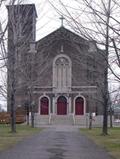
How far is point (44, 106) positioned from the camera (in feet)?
241

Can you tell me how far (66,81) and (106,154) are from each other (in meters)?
53.8

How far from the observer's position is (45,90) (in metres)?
73.2

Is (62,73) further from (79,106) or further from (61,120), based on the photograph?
(61,120)

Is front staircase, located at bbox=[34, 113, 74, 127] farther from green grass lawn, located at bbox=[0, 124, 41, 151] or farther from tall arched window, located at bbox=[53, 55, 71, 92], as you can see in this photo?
green grass lawn, located at bbox=[0, 124, 41, 151]

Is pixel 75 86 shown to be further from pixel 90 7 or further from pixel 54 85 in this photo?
pixel 90 7

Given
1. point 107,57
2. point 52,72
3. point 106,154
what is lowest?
point 106,154

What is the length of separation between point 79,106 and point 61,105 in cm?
288

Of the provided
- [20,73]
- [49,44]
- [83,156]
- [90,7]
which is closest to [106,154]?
[83,156]

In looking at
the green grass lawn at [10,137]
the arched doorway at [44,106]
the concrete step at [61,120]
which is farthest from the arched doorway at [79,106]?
the green grass lawn at [10,137]

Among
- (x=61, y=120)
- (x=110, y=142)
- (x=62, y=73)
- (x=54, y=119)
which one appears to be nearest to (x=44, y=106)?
(x=54, y=119)

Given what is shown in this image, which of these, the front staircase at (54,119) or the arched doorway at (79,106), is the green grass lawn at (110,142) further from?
the arched doorway at (79,106)

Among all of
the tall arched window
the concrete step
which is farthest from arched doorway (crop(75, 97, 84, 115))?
the concrete step

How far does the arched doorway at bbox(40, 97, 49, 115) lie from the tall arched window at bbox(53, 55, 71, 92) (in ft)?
8.15

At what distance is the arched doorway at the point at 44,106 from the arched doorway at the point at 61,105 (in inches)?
69.1
